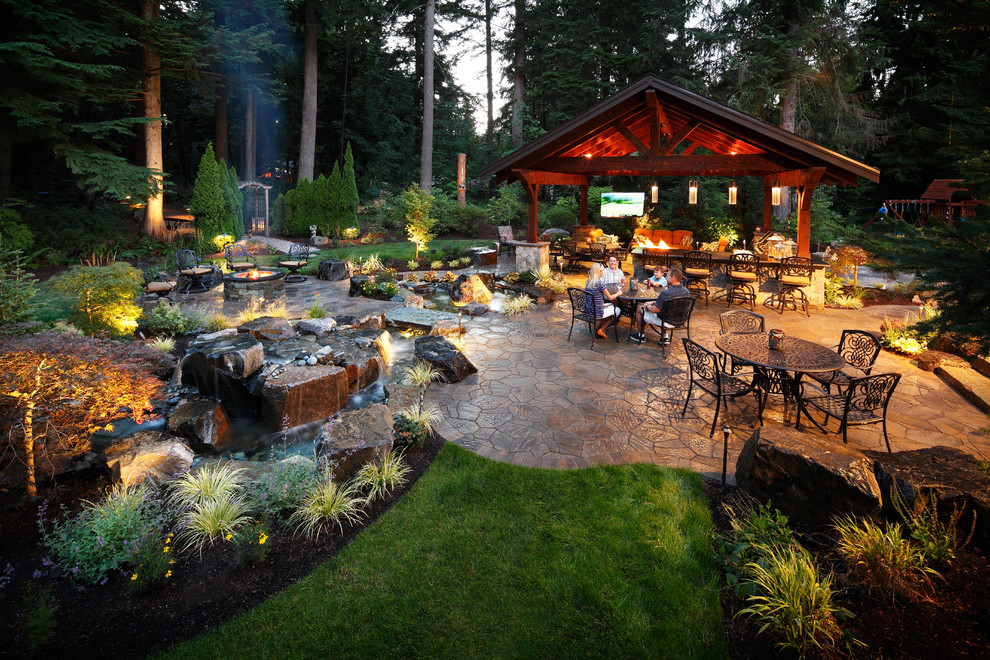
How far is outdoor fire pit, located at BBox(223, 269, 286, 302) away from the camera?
10738 mm

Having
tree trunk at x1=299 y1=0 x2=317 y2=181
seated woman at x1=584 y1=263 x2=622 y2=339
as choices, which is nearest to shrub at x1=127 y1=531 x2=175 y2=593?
seated woman at x1=584 y1=263 x2=622 y2=339

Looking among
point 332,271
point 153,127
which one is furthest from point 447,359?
point 153,127

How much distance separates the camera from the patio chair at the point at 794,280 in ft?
33.4

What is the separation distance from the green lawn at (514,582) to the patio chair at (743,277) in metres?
7.84

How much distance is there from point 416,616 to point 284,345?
5.01 metres

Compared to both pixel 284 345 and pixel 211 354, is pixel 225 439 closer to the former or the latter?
pixel 211 354

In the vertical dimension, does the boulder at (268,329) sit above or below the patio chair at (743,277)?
below

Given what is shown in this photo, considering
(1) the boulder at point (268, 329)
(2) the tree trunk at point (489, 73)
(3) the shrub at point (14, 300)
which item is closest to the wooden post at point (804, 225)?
(1) the boulder at point (268, 329)

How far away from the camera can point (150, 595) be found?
10.2 ft

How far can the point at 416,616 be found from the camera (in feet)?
9.86

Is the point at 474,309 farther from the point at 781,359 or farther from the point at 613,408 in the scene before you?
the point at 781,359

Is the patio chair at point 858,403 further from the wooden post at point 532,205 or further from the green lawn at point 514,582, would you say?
the wooden post at point 532,205

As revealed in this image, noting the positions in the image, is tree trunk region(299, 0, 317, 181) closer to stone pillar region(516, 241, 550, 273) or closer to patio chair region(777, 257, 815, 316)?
stone pillar region(516, 241, 550, 273)

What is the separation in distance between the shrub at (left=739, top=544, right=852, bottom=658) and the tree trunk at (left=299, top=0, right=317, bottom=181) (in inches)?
892
